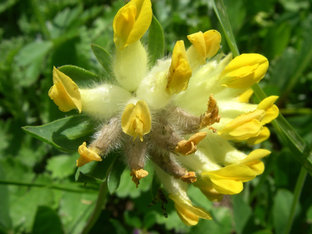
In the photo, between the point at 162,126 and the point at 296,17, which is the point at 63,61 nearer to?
the point at 162,126

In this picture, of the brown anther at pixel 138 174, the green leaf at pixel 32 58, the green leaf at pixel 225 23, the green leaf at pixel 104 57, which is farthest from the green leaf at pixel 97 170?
the green leaf at pixel 32 58

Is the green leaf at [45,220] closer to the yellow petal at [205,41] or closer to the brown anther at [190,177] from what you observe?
the brown anther at [190,177]

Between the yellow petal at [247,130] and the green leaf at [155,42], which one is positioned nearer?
the yellow petal at [247,130]

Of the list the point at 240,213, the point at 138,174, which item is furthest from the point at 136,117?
the point at 240,213

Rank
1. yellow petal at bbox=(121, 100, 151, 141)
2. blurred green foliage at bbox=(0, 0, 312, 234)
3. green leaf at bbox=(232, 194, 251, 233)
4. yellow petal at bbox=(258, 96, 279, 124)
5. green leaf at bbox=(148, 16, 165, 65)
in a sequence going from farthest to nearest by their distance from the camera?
green leaf at bbox=(232, 194, 251, 233), blurred green foliage at bbox=(0, 0, 312, 234), green leaf at bbox=(148, 16, 165, 65), yellow petal at bbox=(258, 96, 279, 124), yellow petal at bbox=(121, 100, 151, 141)

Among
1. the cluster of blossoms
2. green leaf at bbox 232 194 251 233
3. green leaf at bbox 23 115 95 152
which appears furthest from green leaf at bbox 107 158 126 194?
green leaf at bbox 232 194 251 233

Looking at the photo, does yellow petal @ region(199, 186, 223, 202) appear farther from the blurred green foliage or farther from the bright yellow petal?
the blurred green foliage

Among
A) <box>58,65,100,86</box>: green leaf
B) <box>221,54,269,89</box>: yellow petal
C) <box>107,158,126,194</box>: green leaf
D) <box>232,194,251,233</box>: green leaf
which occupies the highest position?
<box>58,65,100,86</box>: green leaf
